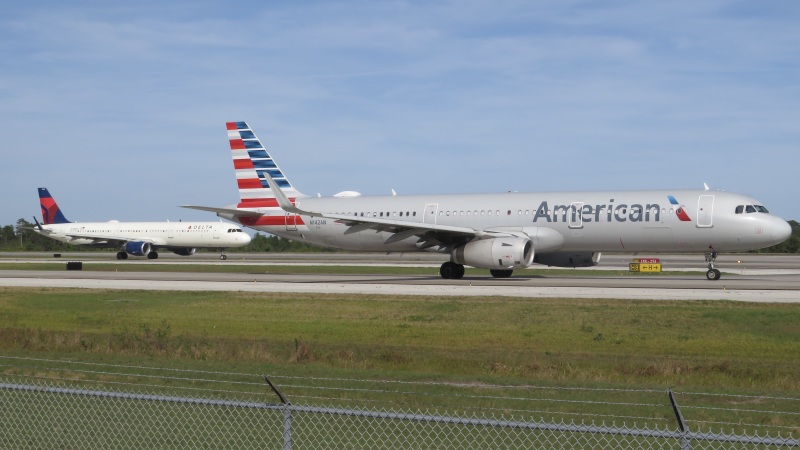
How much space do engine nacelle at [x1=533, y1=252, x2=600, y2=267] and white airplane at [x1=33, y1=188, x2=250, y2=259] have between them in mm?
43794

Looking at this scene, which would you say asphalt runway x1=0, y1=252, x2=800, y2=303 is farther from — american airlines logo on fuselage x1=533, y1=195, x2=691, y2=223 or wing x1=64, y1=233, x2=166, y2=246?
wing x1=64, y1=233, x2=166, y2=246

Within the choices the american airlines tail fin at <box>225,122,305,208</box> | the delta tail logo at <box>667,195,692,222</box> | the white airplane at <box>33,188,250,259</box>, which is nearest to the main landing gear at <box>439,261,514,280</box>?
the delta tail logo at <box>667,195,692,222</box>

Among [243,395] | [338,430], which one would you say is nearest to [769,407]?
[338,430]

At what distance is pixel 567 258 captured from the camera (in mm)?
48031

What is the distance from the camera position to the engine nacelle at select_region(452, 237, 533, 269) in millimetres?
43000

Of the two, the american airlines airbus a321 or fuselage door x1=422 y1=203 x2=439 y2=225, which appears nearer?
the american airlines airbus a321

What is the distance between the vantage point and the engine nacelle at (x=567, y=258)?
47844mm

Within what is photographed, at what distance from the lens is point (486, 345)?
24.0 metres

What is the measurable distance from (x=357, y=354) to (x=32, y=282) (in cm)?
3011

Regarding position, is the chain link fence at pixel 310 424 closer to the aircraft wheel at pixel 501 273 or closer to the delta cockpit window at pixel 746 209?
the delta cockpit window at pixel 746 209

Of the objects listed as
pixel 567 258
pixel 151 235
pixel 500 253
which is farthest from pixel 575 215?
pixel 151 235

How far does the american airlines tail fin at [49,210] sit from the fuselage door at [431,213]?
60789 mm

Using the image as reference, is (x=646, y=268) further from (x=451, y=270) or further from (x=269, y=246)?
(x=269, y=246)

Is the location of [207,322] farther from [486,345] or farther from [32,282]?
[32,282]
